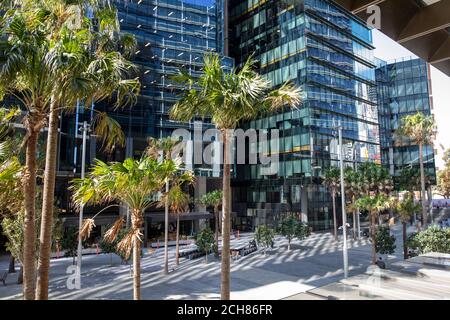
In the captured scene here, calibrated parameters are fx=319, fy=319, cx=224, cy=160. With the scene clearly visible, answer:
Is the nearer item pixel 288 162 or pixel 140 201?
pixel 140 201

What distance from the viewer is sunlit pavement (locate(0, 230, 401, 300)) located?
2148 centimetres

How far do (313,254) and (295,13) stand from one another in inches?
1610

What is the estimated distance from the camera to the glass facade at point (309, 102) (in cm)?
5366

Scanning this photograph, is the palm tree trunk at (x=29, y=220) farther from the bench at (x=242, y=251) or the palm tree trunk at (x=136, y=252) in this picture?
the bench at (x=242, y=251)

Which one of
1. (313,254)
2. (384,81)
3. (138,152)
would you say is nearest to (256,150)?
(138,152)

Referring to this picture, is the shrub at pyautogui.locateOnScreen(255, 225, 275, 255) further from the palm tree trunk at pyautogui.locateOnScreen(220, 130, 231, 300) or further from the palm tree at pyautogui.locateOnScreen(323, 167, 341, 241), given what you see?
the palm tree trunk at pyautogui.locateOnScreen(220, 130, 231, 300)

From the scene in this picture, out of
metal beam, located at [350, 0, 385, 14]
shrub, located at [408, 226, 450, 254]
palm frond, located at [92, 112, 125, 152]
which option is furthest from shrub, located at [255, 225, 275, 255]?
metal beam, located at [350, 0, 385, 14]

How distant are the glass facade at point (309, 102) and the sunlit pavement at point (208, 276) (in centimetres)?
1798

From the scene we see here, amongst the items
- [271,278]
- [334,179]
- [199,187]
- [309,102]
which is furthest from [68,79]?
[309,102]

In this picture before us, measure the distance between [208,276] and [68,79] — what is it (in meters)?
22.6

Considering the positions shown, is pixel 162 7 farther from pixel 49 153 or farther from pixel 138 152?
pixel 49 153

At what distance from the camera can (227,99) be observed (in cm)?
977

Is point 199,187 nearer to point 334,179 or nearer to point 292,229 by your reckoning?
point 292,229

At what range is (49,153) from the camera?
841 centimetres
